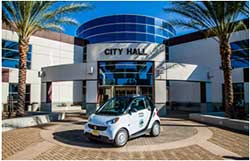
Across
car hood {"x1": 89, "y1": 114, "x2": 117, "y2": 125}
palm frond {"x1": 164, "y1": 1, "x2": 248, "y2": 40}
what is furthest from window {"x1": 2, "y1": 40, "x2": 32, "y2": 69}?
car hood {"x1": 89, "y1": 114, "x2": 117, "y2": 125}

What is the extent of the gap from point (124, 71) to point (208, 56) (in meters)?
11.2

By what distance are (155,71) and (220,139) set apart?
9.57m

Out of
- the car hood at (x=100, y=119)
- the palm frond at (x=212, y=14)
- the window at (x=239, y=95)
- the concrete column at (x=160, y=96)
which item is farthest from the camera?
the window at (x=239, y=95)

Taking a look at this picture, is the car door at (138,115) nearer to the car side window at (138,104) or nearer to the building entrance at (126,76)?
the car side window at (138,104)

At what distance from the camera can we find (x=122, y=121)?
7.90m

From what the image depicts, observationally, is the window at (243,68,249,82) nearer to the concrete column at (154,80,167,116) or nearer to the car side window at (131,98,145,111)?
the concrete column at (154,80,167,116)

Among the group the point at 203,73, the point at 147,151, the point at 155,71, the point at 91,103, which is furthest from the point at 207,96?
the point at 147,151

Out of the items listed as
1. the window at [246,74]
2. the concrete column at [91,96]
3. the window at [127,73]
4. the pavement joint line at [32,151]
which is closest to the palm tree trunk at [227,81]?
the window at [127,73]

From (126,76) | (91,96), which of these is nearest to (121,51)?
(126,76)

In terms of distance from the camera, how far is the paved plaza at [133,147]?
6.66 m

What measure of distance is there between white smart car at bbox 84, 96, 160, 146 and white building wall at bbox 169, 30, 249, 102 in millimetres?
13263

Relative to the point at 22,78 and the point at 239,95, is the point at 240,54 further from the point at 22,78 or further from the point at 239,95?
the point at 22,78

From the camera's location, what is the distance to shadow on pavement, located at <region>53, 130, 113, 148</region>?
799 cm

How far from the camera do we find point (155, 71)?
17.8 m
